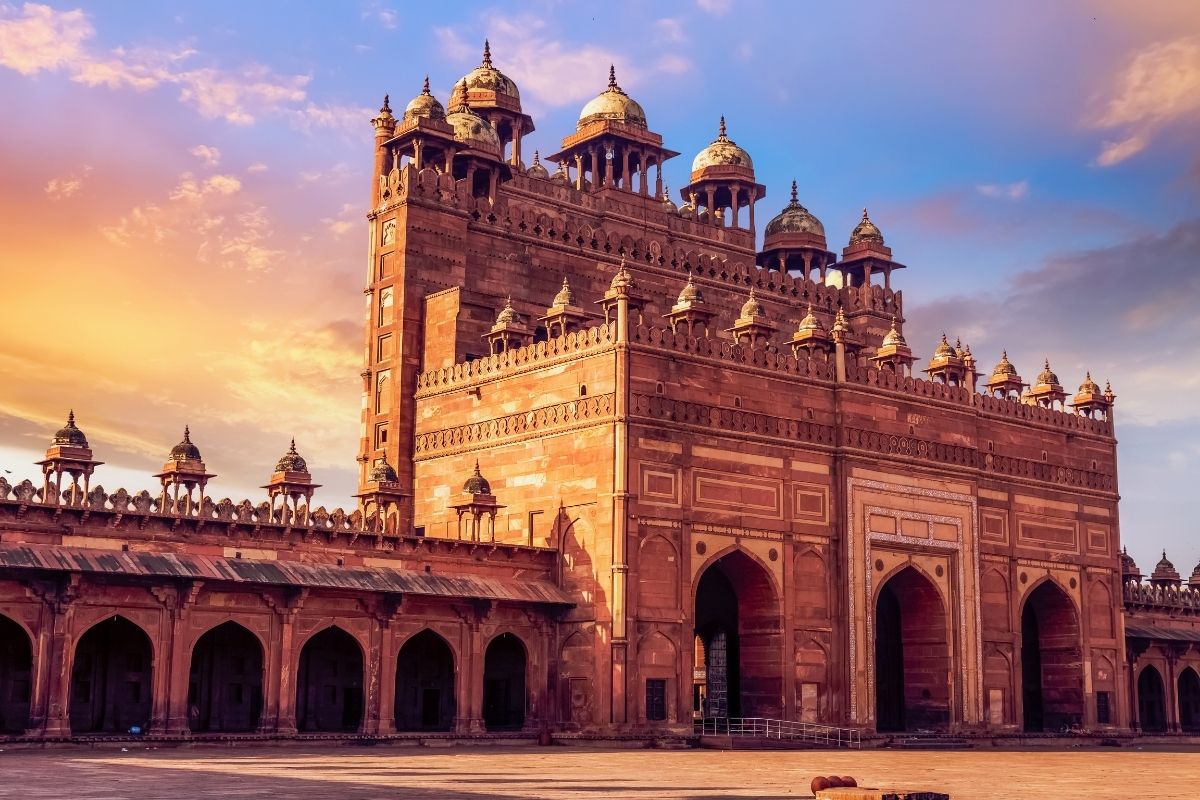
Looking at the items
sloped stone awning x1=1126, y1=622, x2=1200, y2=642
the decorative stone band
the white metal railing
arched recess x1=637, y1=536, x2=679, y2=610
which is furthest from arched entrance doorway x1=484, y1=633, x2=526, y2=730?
sloped stone awning x1=1126, y1=622, x2=1200, y2=642

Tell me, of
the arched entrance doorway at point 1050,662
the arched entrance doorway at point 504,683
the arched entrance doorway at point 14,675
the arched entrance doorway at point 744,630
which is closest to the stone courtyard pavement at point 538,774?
the arched entrance doorway at point 14,675

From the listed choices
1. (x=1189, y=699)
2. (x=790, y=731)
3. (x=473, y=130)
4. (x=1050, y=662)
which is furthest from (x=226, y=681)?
(x=1189, y=699)

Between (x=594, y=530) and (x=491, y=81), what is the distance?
18.9m

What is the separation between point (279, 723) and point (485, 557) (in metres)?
6.96

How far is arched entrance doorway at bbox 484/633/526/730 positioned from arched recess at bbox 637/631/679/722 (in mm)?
3435

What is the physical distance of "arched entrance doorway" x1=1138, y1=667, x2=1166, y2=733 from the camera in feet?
176

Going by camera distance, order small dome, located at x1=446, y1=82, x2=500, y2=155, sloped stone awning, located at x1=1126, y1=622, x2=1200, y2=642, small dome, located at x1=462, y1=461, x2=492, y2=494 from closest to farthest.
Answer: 1. small dome, located at x1=462, y1=461, x2=492, y2=494
2. small dome, located at x1=446, y1=82, x2=500, y2=155
3. sloped stone awning, located at x1=1126, y1=622, x2=1200, y2=642

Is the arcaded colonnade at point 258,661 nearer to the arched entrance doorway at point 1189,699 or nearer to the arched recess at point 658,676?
the arched recess at point 658,676

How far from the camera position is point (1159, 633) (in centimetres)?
5178

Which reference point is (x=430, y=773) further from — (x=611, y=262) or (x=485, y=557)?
(x=611, y=262)

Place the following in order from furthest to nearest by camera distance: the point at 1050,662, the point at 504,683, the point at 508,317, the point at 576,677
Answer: the point at 1050,662
the point at 508,317
the point at 504,683
the point at 576,677

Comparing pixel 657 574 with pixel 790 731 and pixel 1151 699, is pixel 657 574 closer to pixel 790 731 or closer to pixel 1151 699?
pixel 790 731

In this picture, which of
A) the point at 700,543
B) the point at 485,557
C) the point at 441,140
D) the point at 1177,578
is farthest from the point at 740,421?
the point at 1177,578

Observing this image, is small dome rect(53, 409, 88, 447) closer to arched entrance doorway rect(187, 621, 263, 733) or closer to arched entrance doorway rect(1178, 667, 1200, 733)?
arched entrance doorway rect(187, 621, 263, 733)
